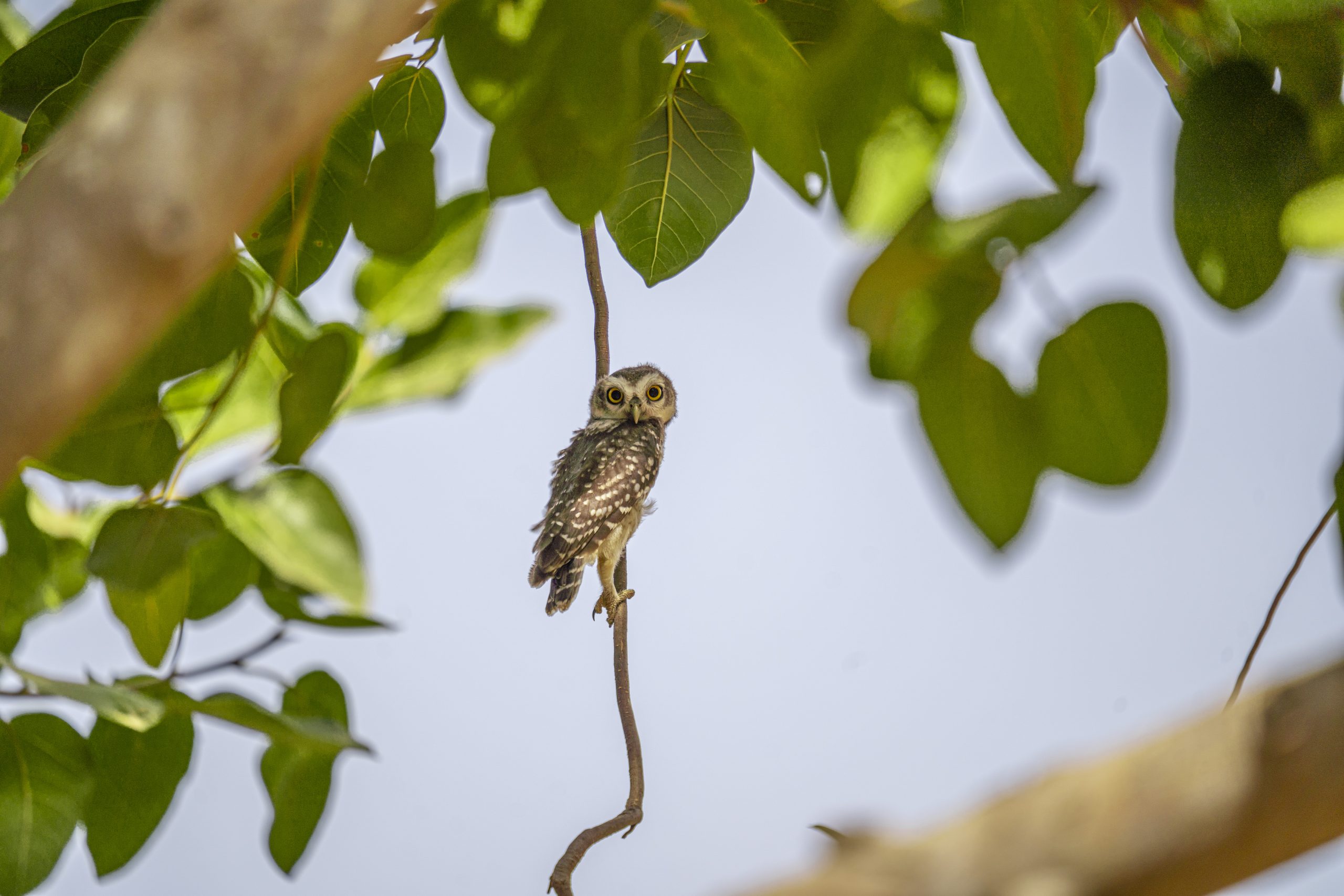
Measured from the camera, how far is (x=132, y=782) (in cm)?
79

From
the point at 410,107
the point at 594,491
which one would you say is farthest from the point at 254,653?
the point at 594,491

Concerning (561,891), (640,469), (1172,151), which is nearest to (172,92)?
(1172,151)

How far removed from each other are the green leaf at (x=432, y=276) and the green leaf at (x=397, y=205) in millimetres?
303

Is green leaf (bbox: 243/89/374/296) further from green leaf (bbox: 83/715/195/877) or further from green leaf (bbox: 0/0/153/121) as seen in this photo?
green leaf (bbox: 83/715/195/877)

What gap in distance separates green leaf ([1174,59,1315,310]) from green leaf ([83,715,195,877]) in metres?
0.76

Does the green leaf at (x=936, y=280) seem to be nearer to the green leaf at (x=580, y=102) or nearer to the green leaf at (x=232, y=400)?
the green leaf at (x=580, y=102)

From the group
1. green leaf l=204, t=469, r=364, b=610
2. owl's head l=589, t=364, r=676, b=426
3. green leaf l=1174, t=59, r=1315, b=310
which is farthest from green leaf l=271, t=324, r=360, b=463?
owl's head l=589, t=364, r=676, b=426

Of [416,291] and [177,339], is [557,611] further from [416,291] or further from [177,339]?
[177,339]

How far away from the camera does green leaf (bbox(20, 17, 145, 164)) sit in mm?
734

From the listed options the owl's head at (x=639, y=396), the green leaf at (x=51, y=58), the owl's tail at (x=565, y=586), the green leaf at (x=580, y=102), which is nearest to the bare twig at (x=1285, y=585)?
the green leaf at (x=580, y=102)

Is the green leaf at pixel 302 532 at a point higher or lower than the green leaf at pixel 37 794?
higher

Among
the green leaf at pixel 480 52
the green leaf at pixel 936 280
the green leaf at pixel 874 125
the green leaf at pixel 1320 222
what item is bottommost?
the green leaf at pixel 936 280

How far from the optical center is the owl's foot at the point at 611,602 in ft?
3.61

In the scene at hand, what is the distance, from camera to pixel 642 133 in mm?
893
